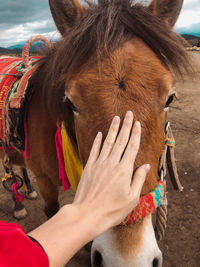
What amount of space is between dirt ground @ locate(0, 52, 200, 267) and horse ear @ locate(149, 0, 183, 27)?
22.1 inches

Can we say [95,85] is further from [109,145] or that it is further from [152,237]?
[152,237]

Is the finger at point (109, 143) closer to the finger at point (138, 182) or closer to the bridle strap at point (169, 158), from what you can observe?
the finger at point (138, 182)

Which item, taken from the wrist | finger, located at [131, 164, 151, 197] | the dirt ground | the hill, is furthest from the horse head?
the dirt ground

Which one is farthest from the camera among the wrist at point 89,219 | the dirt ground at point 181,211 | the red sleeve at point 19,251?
the dirt ground at point 181,211

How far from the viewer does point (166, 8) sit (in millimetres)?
1560

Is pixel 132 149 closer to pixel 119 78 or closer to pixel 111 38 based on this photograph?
pixel 119 78

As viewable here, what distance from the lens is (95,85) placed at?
3.86 feet

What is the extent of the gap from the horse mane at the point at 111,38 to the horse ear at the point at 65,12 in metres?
0.13

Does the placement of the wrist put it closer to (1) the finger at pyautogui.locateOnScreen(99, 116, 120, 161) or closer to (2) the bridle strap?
(1) the finger at pyautogui.locateOnScreen(99, 116, 120, 161)

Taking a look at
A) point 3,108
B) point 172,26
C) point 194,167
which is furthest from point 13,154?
point 194,167

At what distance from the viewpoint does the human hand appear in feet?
2.49

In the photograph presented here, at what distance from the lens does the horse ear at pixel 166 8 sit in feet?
5.06

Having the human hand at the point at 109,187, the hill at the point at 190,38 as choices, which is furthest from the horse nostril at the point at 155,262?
the hill at the point at 190,38

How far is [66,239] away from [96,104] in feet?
2.30
